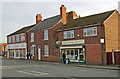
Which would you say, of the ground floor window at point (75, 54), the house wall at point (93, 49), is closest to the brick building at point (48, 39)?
the ground floor window at point (75, 54)

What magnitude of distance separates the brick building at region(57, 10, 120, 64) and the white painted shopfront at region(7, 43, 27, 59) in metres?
15.3

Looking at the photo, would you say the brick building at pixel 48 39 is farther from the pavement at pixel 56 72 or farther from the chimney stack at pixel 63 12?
the pavement at pixel 56 72

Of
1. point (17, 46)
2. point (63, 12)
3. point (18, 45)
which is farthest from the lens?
point (17, 46)

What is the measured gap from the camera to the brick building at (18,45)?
41.0 meters

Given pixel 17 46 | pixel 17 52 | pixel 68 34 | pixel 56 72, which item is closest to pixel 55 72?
pixel 56 72

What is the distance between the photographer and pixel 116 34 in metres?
26.1

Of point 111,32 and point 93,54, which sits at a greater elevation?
point 111,32

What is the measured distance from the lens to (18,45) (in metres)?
42.7

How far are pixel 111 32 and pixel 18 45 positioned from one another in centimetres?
2560

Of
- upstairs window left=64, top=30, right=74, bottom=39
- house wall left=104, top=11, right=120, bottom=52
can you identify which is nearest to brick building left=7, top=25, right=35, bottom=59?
upstairs window left=64, top=30, right=74, bottom=39

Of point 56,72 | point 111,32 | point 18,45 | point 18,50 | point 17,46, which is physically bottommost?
point 56,72

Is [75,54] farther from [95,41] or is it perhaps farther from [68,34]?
[95,41]

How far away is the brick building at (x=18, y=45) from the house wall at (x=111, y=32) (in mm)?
22130

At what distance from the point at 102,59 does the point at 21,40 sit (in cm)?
2452
